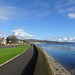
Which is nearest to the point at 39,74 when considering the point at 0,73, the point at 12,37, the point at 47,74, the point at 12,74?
the point at 47,74

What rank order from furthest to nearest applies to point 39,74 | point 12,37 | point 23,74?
point 12,37, point 23,74, point 39,74

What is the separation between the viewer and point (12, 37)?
484 ft

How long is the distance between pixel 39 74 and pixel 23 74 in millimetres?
1527

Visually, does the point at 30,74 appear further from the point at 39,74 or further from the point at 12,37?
the point at 12,37

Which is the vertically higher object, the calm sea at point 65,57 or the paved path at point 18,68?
the paved path at point 18,68

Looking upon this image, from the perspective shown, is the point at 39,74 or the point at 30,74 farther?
the point at 30,74

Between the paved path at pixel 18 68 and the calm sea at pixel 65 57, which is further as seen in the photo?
the calm sea at pixel 65 57

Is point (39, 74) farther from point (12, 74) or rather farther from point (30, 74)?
point (12, 74)

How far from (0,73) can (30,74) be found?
8.97ft

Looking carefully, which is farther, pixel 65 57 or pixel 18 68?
pixel 65 57

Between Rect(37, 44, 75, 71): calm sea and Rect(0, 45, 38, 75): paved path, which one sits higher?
Rect(0, 45, 38, 75): paved path

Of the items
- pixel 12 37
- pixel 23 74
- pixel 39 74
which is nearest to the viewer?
pixel 39 74

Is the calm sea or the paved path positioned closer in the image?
the paved path

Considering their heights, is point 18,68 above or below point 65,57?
above
